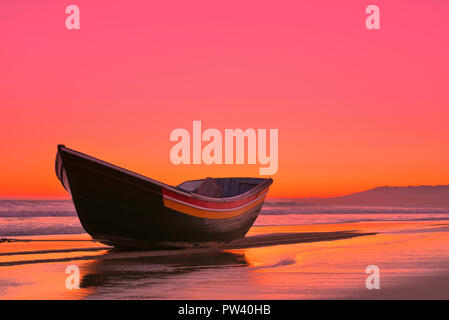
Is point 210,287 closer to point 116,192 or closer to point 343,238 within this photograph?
point 116,192

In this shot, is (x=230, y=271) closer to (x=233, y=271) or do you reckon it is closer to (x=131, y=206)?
(x=233, y=271)

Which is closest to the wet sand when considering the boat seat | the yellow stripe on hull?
the yellow stripe on hull

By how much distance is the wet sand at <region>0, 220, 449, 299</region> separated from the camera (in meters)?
9.38

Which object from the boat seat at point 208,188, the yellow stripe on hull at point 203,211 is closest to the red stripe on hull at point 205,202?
the yellow stripe on hull at point 203,211

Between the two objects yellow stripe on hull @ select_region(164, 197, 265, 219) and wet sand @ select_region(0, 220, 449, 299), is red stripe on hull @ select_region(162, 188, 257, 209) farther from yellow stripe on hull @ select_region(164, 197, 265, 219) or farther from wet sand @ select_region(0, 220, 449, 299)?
wet sand @ select_region(0, 220, 449, 299)

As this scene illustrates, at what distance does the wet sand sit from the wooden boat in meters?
0.45

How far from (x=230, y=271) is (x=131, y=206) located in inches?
170

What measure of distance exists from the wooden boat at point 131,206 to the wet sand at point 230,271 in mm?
454

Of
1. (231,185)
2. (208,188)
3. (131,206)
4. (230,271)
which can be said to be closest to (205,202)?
(131,206)

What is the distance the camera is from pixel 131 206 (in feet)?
51.0

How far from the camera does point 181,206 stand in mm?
16156

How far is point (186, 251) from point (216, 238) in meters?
1.69
